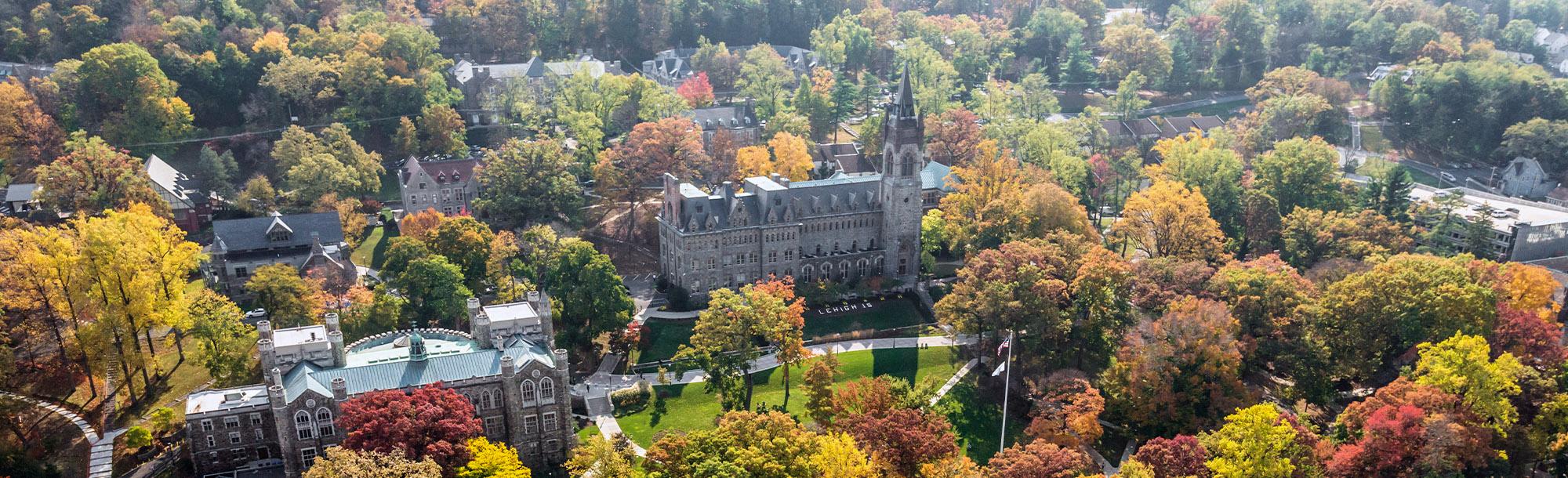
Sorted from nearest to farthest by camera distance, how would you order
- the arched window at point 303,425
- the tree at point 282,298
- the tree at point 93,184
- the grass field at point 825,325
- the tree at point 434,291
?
the arched window at point 303,425, the tree at point 282,298, the tree at point 434,291, the grass field at point 825,325, the tree at point 93,184

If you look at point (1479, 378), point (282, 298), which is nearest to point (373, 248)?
point (282, 298)

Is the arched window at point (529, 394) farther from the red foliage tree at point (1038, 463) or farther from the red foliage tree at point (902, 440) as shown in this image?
the red foliage tree at point (1038, 463)

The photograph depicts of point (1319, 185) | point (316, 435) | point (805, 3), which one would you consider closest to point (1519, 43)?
point (1319, 185)

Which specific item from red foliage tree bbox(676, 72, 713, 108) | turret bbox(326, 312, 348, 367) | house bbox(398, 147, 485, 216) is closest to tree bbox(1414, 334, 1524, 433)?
turret bbox(326, 312, 348, 367)

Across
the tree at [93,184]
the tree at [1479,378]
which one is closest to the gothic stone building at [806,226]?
the tree at [1479,378]

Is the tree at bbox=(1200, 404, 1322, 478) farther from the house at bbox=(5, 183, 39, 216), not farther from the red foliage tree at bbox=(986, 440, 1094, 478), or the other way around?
the house at bbox=(5, 183, 39, 216)

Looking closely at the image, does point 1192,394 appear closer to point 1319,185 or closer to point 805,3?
point 1319,185
